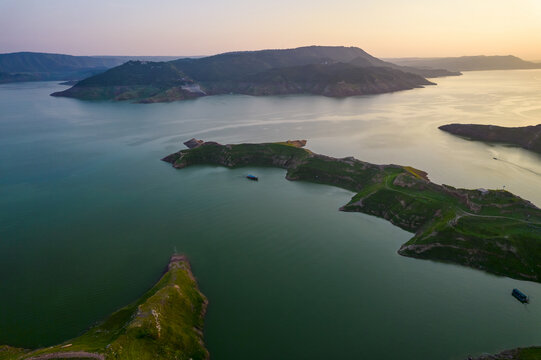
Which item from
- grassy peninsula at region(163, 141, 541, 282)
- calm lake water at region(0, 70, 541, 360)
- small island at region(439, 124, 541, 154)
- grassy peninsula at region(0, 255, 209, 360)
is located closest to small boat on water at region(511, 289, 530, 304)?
calm lake water at region(0, 70, 541, 360)

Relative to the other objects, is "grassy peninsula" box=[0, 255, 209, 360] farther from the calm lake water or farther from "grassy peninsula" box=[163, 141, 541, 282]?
"grassy peninsula" box=[163, 141, 541, 282]

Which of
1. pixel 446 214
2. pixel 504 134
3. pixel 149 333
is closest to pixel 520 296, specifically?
pixel 446 214

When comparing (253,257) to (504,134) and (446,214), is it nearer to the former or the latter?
(446,214)

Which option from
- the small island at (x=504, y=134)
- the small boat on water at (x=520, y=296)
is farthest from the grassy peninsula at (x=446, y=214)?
the small island at (x=504, y=134)

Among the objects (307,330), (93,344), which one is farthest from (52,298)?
(307,330)

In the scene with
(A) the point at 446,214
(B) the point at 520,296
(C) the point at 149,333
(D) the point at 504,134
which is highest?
(D) the point at 504,134

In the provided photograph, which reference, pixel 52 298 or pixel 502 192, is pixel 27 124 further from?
pixel 502 192

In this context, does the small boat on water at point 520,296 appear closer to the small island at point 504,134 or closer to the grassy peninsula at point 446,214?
the grassy peninsula at point 446,214
